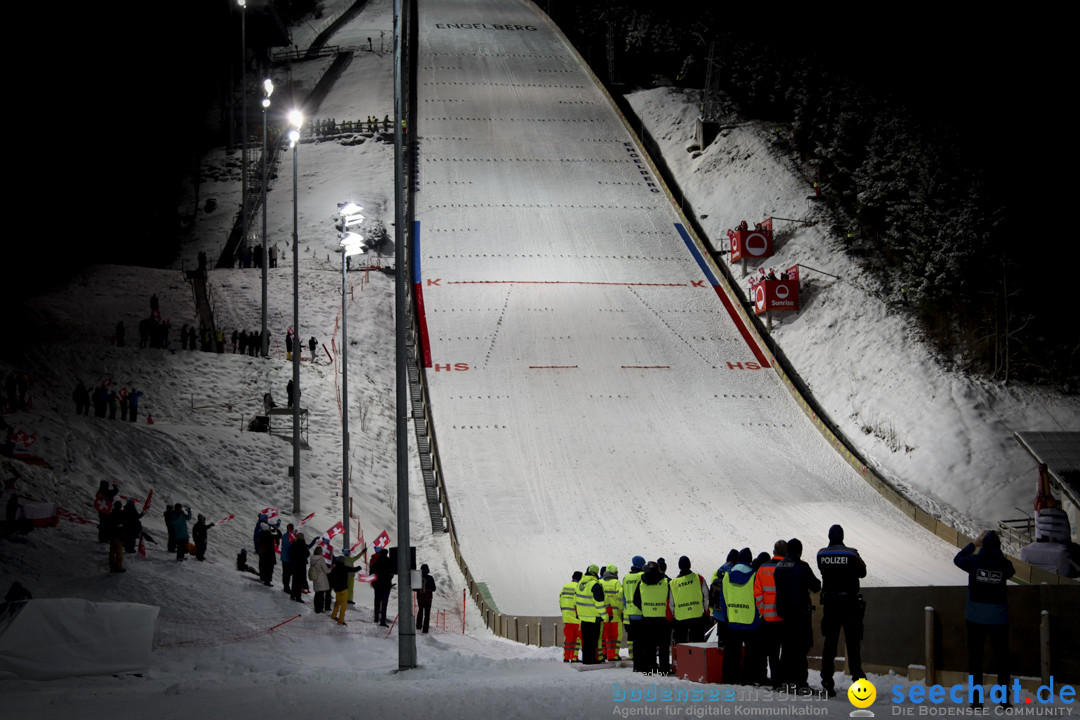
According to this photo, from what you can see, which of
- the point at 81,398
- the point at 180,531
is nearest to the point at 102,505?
the point at 180,531

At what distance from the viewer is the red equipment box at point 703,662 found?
30.3 ft

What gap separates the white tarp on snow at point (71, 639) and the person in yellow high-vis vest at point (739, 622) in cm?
569

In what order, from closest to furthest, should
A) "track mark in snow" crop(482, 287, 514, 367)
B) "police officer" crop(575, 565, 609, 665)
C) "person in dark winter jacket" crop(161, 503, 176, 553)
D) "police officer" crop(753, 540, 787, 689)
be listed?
"police officer" crop(753, 540, 787, 689) < "police officer" crop(575, 565, 609, 665) < "person in dark winter jacket" crop(161, 503, 176, 553) < "track mark in snow" crop(482, 287, 514, 367)

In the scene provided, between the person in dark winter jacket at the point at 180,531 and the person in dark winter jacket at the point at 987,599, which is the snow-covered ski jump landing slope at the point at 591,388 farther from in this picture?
the person in dark winter jacket at the point at 987,599

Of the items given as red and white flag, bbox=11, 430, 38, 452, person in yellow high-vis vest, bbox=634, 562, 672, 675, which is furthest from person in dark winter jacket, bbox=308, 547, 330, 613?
red and white flag, bbox=11, 430, 38, 452

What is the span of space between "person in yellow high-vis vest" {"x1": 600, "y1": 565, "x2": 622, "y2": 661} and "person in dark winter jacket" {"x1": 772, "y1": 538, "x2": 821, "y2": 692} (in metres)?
2.79

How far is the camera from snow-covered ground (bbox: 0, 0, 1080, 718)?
1085 centimetres

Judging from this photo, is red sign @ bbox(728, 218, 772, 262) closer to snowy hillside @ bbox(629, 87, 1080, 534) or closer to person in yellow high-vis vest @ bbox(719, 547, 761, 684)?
snowy hillside @ bbox(629, 87, 1080, 534)

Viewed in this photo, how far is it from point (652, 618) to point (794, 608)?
235 cm

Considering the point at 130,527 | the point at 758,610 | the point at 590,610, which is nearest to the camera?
the point at 758,610

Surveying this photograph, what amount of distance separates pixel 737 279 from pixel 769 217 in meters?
2.76

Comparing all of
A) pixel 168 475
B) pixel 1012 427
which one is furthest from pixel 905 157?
pixel 168 475

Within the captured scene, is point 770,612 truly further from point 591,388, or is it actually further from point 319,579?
point 591,388

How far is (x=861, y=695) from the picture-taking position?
7.53 meters
